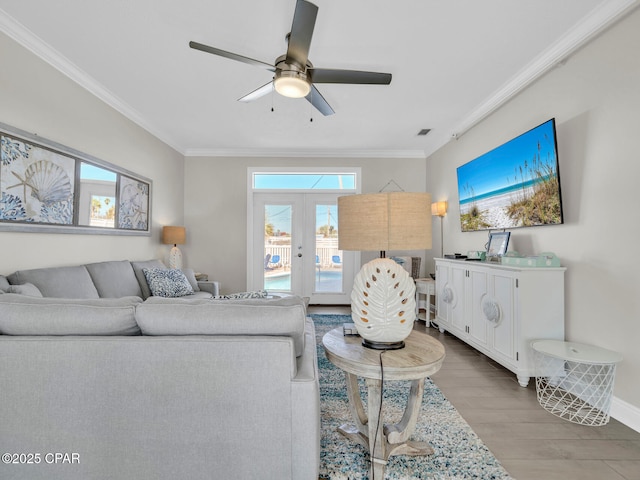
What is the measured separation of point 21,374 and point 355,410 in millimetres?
1479

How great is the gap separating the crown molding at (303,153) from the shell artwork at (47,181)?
267 cm

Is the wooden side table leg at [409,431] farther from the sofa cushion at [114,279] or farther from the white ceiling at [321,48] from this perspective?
the sofa cushion at [114,279]

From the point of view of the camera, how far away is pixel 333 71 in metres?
2.15

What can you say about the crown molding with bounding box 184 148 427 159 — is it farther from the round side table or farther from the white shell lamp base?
the round side table

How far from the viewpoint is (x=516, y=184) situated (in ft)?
9.07

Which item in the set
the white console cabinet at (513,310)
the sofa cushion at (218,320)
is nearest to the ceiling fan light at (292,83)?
the sofa cushion at (218,320)

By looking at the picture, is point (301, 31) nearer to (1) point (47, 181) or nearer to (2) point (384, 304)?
(2) point (384, 304)

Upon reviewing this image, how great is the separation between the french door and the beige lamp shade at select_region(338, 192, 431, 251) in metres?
3.94

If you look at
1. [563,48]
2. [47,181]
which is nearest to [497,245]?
Result: [563,48]

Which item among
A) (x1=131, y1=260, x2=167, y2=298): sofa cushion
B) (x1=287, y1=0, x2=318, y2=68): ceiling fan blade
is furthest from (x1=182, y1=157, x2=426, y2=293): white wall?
(x1=287, y1=0, x2=318, y2=68): ceiling fan blade

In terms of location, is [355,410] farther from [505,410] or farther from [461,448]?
[505,410]

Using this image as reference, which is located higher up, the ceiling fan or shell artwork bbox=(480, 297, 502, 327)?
the ceiling fan

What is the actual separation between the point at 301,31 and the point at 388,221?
1.31 meters

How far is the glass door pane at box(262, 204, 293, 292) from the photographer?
211 inches
